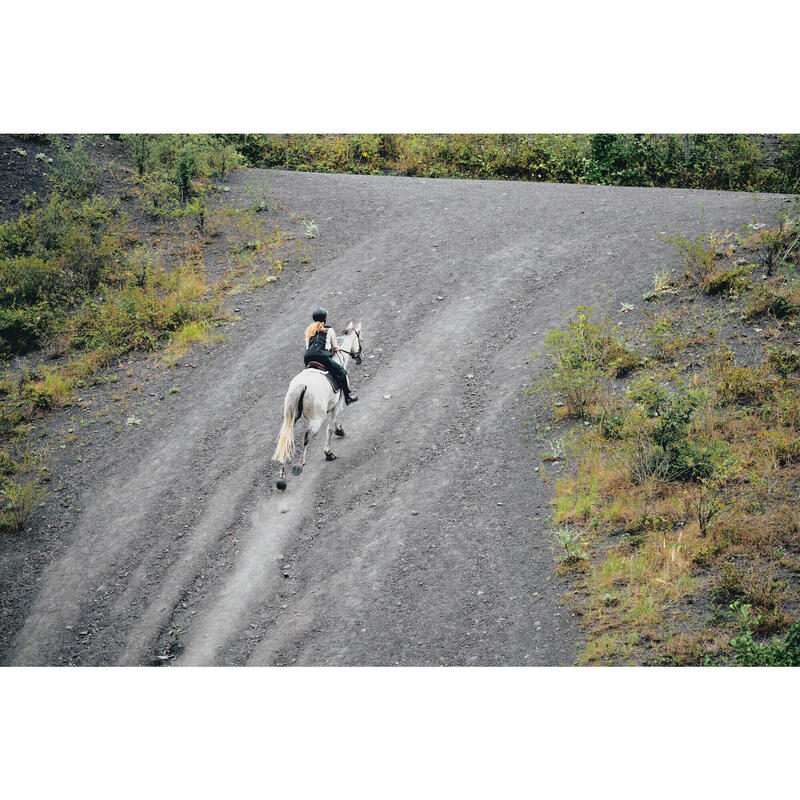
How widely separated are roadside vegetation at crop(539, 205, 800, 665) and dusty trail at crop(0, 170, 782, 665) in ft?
1.46

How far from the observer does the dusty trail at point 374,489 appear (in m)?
6.61

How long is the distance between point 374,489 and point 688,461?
3679 millimetres

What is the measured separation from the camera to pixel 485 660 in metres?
6.09

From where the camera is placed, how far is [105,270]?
1235 centimetres

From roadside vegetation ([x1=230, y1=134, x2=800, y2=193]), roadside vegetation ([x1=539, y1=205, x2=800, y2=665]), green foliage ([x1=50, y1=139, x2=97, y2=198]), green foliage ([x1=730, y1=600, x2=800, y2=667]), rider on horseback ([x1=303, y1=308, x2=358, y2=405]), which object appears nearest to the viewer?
green foliage ([x1=730, y1=600, x2=800, y2=667])

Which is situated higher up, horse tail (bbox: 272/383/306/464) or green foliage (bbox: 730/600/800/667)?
horse tail (bbox: 272/383/306/464)

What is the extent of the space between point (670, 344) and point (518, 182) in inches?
310

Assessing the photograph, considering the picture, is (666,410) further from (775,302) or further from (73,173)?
(73,173)

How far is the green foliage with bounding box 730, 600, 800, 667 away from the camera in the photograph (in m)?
5.48

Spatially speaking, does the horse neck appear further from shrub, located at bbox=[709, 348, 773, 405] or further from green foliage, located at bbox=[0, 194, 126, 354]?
green foliage, located at bbox=[0, 194, 126, 354]

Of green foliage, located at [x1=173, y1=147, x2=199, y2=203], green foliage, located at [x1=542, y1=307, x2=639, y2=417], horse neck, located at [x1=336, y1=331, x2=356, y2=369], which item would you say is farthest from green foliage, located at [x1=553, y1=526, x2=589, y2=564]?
green foliage, located at [x1=173, y1=147, x2=199, y2=203]

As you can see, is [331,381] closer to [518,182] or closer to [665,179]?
[518,182]

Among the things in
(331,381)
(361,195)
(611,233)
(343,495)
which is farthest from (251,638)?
(361,195)

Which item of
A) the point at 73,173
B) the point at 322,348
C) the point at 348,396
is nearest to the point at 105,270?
the point at 73,173
